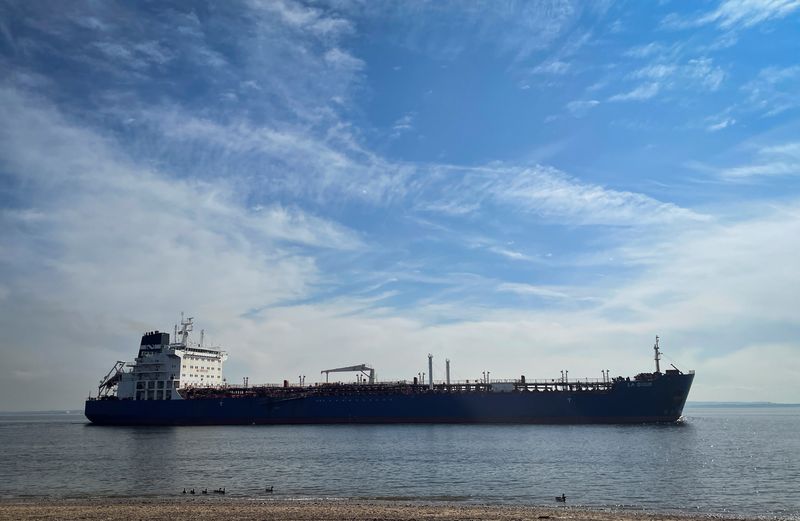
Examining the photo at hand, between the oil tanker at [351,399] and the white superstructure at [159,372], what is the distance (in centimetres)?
11

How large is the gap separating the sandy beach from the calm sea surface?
6.51 ft

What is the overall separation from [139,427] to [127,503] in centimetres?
4786

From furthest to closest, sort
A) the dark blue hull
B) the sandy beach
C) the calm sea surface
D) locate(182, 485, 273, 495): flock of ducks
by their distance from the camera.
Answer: the dark blue hull < locate(182, 485, 273, 495): flock of ducks < the calm sea surface < the sandy beach

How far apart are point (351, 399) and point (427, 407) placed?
315 inches

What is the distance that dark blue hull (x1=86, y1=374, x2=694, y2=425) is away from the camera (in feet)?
178

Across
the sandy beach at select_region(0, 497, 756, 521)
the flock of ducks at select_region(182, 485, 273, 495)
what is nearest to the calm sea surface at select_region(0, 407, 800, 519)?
the flock of ducks at select_region(182, 485, 273, 495)

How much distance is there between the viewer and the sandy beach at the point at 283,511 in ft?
58.3

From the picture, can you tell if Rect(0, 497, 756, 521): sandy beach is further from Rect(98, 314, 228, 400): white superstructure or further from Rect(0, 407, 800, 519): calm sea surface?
Rect(98, 314, 228, 400): white superstructure

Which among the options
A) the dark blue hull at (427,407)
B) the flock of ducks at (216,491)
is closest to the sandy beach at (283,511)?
the flock of ducks at (216,491)

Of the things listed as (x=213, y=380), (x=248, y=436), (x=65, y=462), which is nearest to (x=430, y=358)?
(x=248, y=436)

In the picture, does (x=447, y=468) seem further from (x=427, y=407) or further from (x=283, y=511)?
(x=427, y=407)

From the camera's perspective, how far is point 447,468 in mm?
30234

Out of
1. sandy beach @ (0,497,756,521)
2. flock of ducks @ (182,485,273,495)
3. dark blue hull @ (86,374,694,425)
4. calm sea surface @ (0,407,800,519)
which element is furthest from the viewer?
dark blue hull @ (86,374,694,425)

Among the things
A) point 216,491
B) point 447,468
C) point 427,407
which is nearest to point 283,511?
point 216,491
